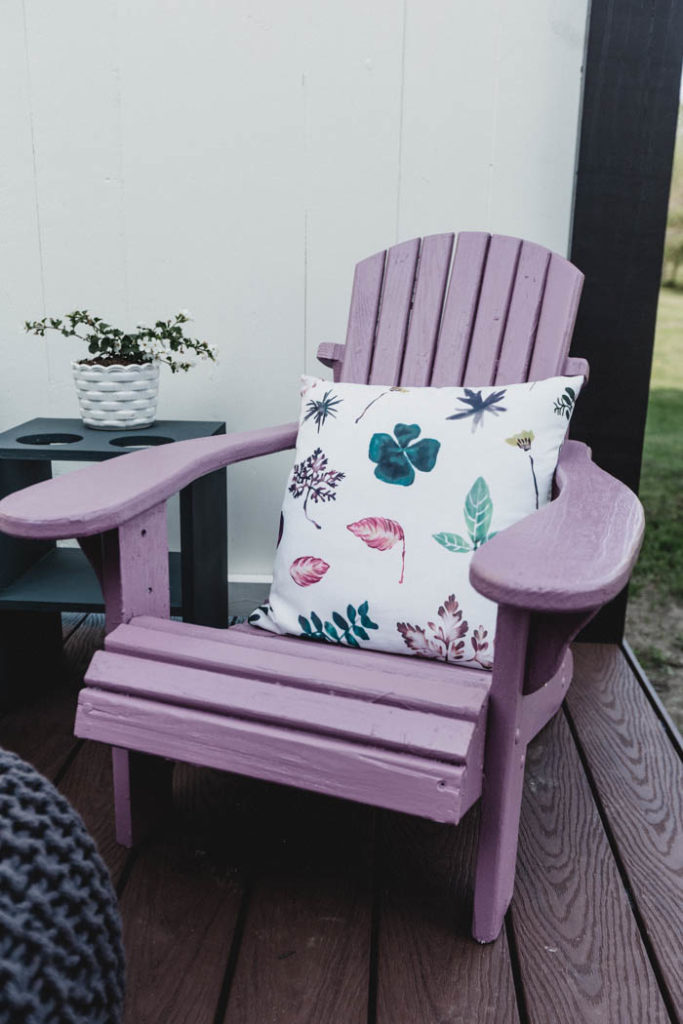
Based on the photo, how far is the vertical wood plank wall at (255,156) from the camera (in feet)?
6.02

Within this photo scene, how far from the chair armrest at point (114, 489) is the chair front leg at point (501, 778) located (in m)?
0.49

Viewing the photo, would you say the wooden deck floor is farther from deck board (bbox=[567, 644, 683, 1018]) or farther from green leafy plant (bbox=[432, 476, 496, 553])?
green leafy plant (bbox=[432, 476, 496, 553])

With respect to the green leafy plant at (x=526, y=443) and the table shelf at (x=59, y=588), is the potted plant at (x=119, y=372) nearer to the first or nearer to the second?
the table shelf at (x=59, y=588)

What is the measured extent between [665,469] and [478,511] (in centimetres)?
323

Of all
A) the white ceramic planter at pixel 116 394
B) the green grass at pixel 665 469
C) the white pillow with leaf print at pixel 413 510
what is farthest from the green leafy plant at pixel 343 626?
the green grass at pixel 665 469

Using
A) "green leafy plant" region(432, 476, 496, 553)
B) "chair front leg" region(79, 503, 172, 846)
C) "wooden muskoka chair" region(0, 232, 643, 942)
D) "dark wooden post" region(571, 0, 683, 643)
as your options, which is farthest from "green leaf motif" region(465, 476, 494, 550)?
→ "dark wooden post" region(571, 0, 683, 643)

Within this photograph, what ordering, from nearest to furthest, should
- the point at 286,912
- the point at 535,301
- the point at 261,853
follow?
the point at 286,912 → the point at 261,853 → the point at 535,301

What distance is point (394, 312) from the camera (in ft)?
5.24

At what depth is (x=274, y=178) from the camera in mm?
1914

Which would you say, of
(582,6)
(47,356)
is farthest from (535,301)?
(47,356)

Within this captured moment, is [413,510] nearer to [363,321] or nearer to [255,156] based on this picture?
[363,321]

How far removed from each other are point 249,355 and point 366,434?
0.76 m

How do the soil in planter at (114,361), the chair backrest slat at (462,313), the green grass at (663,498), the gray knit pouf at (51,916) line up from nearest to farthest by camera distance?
the gray knit pouf at (51,916) → the chair backrest slat at (462,313) → the soil in planter at (114,361) → the green grass at (663,498)

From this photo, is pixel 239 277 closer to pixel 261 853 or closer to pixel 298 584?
pixel 298 584
